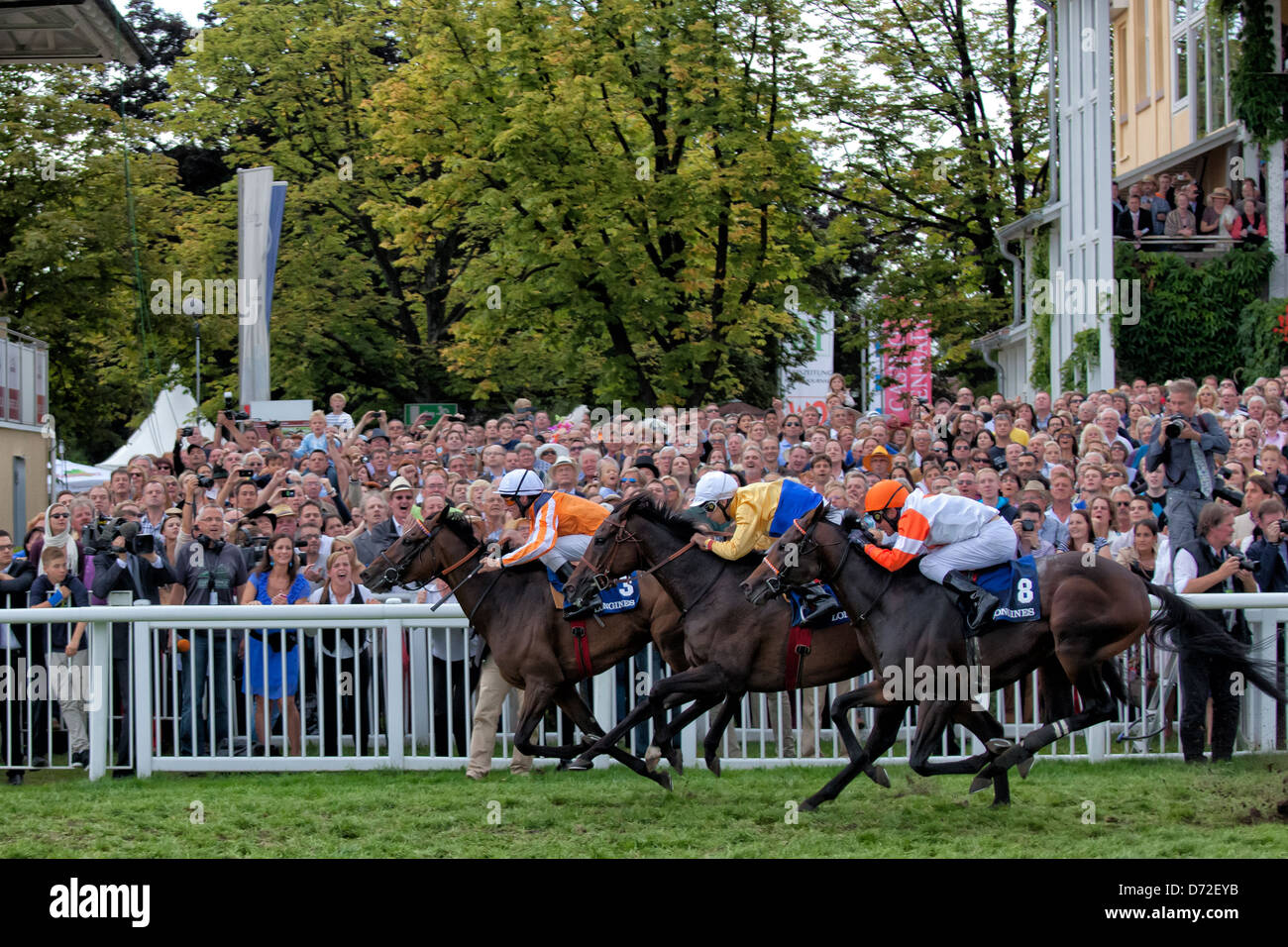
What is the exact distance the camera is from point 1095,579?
7.46 metres

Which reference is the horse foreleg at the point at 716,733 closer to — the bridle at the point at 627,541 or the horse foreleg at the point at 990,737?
the bridle at the point at 627,541

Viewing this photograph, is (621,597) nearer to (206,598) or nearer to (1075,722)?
(1075,722)

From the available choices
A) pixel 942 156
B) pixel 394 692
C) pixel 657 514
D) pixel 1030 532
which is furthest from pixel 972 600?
pixel 942 156

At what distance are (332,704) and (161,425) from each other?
18.2m

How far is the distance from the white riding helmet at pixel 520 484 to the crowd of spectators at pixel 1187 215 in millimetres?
13760

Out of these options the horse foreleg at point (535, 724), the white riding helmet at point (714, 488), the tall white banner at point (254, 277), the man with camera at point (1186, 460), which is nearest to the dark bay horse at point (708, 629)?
the horse foreleg at point (535, 724)

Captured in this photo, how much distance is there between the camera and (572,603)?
8156 millimetres

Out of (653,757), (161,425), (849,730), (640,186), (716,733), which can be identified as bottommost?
(653,757)

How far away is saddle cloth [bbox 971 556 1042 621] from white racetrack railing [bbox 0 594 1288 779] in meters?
1.35

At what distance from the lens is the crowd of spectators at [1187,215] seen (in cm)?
1977

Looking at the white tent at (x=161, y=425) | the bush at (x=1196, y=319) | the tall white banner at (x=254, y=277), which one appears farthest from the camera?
the white tent at (x=161, y=425)

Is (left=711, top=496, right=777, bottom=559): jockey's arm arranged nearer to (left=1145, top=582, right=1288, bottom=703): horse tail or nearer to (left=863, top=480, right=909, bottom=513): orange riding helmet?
Result: (left=863, top=480, right=909, bottom=513): orange riding helmet
